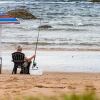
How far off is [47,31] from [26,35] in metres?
3.61

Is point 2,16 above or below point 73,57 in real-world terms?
above

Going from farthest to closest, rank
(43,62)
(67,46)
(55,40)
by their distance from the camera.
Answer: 1. (55,40)
2. (67,46)
3. (43,62)

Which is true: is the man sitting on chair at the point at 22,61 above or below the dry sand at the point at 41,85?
above

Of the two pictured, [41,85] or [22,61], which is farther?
[22,61]

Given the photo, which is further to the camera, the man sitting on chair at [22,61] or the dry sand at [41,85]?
the man sitting on chair at [22,61]

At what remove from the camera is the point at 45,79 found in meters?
13.2

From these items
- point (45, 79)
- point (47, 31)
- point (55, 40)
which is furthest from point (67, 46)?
point (45, 79)

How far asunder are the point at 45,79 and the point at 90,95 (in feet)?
25.8

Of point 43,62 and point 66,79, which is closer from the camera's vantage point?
point 66,79

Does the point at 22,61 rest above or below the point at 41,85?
above

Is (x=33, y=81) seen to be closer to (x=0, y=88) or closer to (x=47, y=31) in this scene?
(x=0, y=88)

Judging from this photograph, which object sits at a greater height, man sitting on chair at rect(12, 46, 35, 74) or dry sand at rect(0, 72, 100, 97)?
man sitting on chair at rect(12, 46, 35, 74)

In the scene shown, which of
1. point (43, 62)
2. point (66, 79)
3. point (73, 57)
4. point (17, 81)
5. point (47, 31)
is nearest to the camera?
point (17, 81)

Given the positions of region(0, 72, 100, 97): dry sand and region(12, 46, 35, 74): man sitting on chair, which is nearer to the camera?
region(0, 72, 100, 97): dry sand
